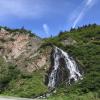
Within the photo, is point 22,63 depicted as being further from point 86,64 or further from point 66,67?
point 86,64

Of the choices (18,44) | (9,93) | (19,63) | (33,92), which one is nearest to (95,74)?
(33,92)

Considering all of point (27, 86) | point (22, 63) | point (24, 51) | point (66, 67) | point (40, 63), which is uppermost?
point (24, 51)

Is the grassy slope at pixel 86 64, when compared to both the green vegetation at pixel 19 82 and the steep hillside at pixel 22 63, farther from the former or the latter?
the steep hillside at pixel 22 63

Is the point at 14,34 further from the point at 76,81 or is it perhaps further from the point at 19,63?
the point at 76,81

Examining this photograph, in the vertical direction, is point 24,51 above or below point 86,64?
above

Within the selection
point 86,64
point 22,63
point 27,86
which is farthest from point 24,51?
point 27,86

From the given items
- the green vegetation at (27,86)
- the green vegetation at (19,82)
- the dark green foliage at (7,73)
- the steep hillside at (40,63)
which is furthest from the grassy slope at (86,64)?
the dark green foliage at (7,73)

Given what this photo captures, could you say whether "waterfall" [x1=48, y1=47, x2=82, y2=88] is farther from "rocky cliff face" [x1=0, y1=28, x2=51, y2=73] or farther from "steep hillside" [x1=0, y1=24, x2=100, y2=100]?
"rocky cliff face" [x1=0, y1=28, x2=51, y2=73]

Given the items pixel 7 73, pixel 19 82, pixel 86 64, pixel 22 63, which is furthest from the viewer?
pixel 22 63

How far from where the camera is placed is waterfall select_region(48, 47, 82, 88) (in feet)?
208

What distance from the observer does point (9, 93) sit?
61.2 metres

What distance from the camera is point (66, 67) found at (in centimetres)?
6631

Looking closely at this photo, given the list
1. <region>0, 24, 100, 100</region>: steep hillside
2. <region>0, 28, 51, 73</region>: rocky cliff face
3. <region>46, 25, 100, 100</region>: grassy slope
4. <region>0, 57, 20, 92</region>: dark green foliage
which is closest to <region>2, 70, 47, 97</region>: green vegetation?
<region>0, 24, 100, 100</region>: steep hillside

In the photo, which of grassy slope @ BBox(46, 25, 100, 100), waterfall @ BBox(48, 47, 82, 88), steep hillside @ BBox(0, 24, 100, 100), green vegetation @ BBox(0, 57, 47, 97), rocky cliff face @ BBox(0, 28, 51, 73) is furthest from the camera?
rocky cliff face @ BBox(0, 28, 51, 73)
